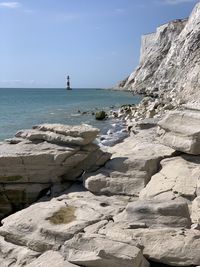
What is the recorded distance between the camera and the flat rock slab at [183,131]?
35.9 feet

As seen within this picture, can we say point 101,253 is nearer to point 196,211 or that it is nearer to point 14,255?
point 14,255

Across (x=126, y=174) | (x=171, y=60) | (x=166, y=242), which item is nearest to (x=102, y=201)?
(x=126, y=174)

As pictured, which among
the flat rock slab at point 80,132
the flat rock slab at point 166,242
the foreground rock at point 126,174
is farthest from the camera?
the flat rock slab at point 80,132

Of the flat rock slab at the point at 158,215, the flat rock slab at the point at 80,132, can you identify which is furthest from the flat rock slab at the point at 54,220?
the flat rock slab at the point at 80,132

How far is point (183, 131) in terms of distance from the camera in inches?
444

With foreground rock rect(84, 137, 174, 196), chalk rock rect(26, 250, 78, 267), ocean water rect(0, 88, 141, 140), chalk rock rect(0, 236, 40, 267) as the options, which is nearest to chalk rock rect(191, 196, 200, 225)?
foreground rock rect(84, 137, 174, 196)

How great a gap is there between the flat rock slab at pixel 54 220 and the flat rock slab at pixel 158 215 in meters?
0.67

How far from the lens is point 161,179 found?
1053 cm

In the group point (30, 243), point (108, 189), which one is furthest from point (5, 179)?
point (30, 243)

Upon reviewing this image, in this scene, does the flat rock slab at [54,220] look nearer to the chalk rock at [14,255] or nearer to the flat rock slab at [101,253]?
the chalk rock at [14,255]

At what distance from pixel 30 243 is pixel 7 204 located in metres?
3.25

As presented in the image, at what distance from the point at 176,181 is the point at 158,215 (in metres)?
2.08

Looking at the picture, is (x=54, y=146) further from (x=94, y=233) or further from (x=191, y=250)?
(x=191, y=250)

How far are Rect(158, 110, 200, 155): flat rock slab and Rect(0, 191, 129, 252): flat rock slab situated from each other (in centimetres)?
219
